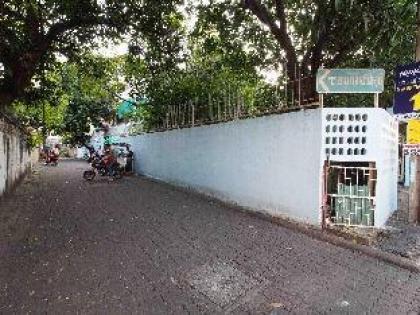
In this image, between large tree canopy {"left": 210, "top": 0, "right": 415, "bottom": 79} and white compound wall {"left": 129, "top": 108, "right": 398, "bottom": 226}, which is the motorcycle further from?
large tree canopy {"left": 210, "top": 0, "right": 415, "bottom": 79}

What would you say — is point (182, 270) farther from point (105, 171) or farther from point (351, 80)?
point (105, 171)

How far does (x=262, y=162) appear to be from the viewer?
9.95 metres

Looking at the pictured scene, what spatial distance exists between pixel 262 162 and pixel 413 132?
120 inches

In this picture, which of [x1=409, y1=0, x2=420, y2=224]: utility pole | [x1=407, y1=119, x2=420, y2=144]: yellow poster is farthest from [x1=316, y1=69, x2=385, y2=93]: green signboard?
[x1=409, y1=0, x2=420, y2=224]: utility pole

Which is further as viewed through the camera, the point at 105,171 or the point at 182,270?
the point at 105,171

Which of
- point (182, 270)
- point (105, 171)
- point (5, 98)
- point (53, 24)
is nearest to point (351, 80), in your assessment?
point (182, 270)

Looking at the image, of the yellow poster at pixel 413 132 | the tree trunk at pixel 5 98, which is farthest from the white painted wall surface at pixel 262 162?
the tree trunk at pixel 5 98

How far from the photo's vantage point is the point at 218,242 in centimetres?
727

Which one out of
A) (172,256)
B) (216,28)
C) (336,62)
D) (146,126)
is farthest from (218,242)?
(146,126)

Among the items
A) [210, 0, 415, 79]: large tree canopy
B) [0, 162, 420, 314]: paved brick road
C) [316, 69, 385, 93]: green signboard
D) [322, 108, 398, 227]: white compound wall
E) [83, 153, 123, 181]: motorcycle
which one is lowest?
[0, 162, 420, 314]: paved brick road

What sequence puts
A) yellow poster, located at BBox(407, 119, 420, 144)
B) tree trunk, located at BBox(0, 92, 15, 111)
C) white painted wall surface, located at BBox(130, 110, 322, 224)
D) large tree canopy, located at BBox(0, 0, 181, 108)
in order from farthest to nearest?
1. tree trunk, located at BBox(0, 92, 15, 111)
2. large tree canopy, located at BBox(0, 0, 181, 108)
3. yellow poster, located at BBox(407, 119, 420, 144)
4. white painted wall surface, located at BBox(130, 110, 322, 224)

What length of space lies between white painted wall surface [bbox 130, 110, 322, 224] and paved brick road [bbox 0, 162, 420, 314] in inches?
28.5

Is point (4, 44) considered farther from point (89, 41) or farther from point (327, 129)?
point (327, 129)

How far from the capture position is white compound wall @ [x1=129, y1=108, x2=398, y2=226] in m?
7.92
